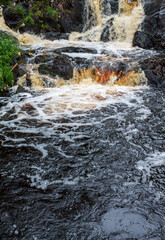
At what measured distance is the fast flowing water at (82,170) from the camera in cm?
210

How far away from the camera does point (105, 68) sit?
943 centimetres

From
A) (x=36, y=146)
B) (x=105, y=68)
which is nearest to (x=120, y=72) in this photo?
(x=105, y=68)

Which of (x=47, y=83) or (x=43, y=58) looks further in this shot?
(x=43, y=58)

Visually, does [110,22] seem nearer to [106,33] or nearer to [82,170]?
[106,33]

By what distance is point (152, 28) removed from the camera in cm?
1352

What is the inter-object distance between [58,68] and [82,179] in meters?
7.33

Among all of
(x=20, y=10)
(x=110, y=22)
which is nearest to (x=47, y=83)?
(x=110, y=22)

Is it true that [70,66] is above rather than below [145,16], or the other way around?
below

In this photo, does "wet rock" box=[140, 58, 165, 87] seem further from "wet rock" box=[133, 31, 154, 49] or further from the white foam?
the white foam

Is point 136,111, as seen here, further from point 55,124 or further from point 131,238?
point 131,238

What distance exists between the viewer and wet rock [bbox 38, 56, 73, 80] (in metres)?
9.00

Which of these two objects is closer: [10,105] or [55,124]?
[55,124]

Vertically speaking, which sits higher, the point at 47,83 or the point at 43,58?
the point at 43,58

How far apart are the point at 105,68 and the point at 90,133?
19.9ft
